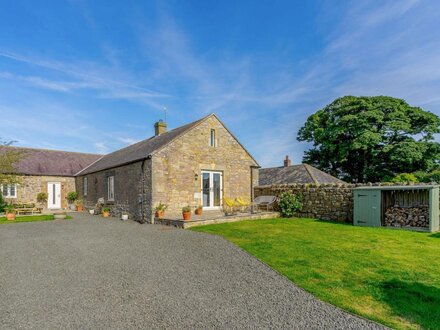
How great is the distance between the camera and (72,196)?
25.6m

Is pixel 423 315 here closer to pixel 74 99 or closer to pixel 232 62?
pixel 232 62

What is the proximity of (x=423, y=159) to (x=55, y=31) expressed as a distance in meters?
32.3

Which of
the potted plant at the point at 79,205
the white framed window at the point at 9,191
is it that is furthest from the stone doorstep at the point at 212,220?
the white framed window at the point at 9,191

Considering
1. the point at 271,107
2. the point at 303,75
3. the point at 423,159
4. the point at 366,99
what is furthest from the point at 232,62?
the point at 423,159

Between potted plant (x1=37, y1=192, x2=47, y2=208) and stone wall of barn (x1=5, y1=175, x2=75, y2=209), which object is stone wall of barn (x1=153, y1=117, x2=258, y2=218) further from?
potted plant (x1=37, y1=192, x2=47, y2=208)

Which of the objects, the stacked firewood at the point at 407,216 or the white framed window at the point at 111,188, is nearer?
the stacked firewood at the point at 407,216

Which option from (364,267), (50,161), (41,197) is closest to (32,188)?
(41,197)

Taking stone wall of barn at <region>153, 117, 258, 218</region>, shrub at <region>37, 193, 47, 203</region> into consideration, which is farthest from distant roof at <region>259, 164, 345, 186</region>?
shrub at <region>37, 193, 47, 203</region>

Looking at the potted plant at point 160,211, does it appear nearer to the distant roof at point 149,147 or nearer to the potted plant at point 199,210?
the potted plant at point 199,210

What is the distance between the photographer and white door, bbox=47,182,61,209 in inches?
977

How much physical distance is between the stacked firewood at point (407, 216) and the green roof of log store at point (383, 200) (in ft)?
0.57

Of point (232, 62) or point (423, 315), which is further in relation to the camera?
point (232, 62)

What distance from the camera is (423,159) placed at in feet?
87.8

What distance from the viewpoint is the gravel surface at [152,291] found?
3820 millimetres
